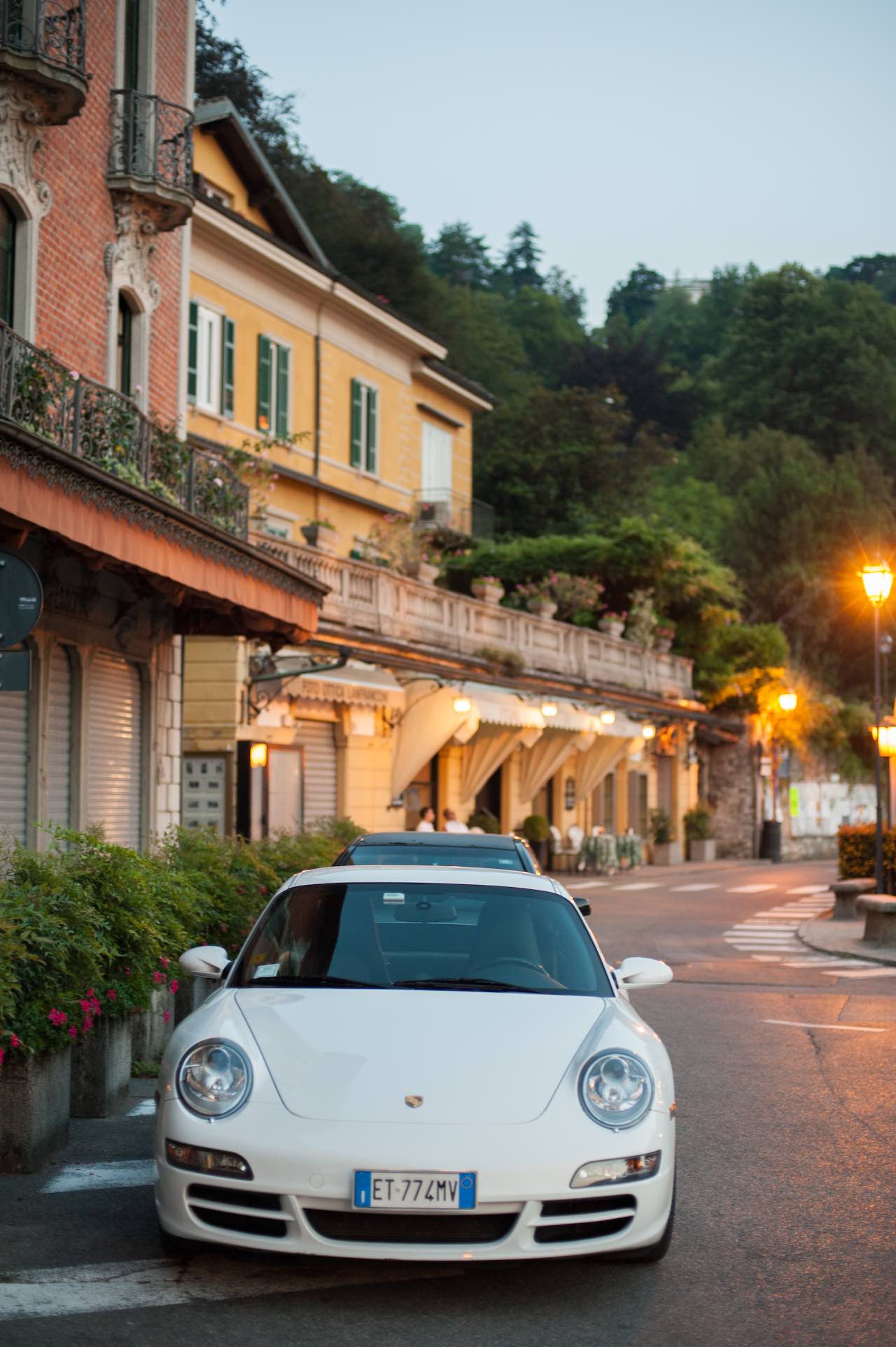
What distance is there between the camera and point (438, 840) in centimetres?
1136

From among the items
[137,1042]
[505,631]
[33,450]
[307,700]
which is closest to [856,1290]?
[137,1042]

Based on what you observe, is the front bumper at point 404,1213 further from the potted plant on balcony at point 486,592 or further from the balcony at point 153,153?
the potted plant on balcony at point 486,592

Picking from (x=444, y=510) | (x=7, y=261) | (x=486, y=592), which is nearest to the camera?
(x=7, y=261)

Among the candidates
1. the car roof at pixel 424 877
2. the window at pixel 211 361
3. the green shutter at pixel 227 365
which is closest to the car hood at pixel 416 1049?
the car roof at pixel 424 877

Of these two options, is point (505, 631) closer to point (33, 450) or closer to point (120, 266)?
point (120, 266)

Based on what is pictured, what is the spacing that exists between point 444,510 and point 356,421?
5311 millimetres

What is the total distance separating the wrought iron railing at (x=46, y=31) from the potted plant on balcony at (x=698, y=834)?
37579 millimetres

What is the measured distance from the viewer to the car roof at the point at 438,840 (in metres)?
11.1

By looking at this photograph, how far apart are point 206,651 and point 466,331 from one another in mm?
49030

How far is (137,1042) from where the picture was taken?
9.96 meters

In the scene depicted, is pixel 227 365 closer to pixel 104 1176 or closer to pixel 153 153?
pixel 153 153

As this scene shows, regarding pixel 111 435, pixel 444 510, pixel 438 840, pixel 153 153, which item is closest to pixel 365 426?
pixel 444 510

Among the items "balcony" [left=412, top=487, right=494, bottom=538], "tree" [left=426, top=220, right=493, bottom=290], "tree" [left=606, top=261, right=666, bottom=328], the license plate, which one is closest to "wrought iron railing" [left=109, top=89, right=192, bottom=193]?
the license plate

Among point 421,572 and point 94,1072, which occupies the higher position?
point 421,572
